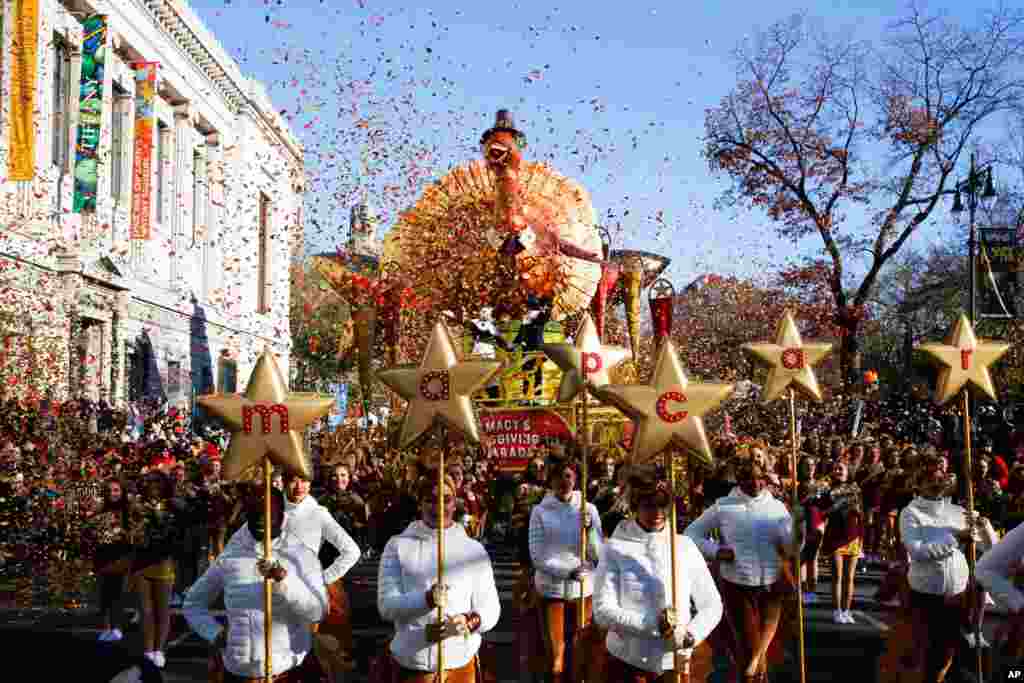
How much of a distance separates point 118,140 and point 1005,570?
113 feet

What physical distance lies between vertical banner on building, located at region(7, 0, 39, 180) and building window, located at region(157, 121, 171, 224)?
14361 millimetres

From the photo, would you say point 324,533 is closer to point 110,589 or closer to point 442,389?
point 442,389

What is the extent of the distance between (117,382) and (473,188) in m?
16.8

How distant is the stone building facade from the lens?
86.8 feet

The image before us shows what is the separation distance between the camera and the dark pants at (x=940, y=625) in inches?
325

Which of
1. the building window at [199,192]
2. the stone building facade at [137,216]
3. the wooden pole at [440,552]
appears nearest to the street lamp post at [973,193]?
the stone building facade at [137,216]

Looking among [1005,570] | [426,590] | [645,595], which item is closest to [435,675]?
[426,590]

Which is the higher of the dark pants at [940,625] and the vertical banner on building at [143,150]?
the vertical banner on building at [143,150]

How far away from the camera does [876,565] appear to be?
1920cm

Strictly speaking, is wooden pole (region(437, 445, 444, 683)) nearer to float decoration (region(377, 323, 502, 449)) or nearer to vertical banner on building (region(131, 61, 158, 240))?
float decoration (region(377, 323, 502, 449))

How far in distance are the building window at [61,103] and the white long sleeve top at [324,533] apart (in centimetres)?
2466

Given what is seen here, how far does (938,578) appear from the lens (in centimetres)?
831

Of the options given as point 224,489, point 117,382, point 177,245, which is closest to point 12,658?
point 224,489

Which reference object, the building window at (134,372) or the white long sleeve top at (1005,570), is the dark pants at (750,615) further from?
the building window at (134,372)
